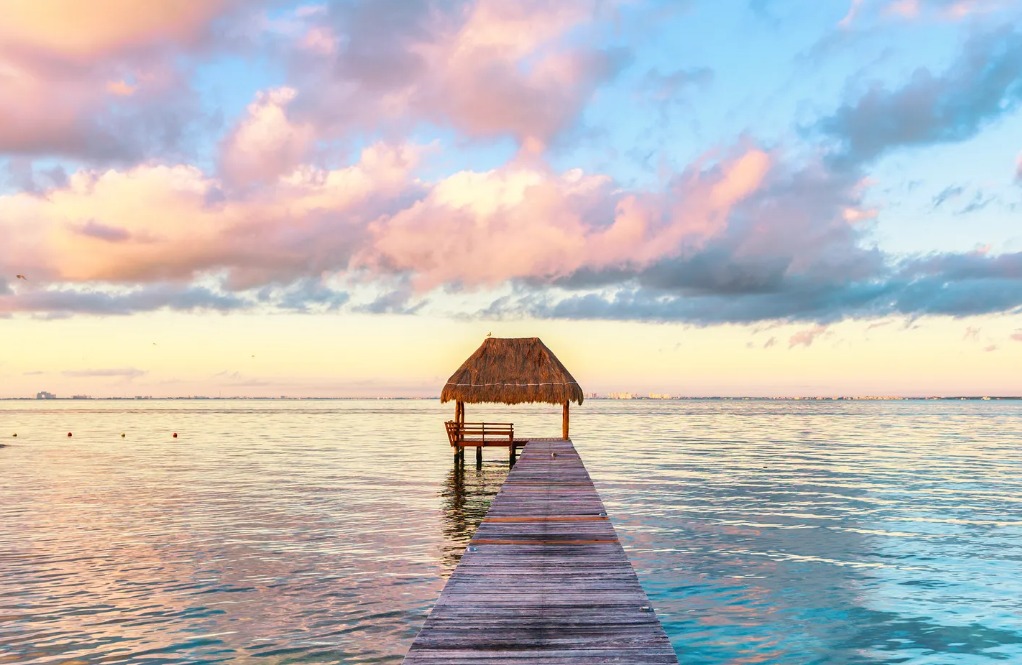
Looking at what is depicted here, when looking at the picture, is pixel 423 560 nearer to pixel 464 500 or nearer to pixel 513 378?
pixel 464 500

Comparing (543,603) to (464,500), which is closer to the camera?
(543,603)

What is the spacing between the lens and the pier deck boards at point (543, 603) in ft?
22.2

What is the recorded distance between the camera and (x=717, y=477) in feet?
106

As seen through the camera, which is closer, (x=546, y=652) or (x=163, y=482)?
(x=546, y=652)

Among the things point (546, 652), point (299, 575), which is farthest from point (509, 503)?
point (546, 652)

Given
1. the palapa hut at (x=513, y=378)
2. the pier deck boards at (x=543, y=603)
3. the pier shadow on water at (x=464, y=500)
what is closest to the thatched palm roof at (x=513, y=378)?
the palapa hut at (x=513, y=378)

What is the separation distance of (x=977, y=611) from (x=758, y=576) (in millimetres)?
3607

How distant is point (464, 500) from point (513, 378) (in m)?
7.94

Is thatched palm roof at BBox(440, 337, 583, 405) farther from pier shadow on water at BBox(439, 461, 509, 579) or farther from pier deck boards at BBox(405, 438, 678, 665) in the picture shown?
pier deck boards at BBox(405, 438, 678, 665)

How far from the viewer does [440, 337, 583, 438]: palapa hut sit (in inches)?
1248

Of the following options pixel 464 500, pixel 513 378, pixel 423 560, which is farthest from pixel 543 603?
pixel 513 378

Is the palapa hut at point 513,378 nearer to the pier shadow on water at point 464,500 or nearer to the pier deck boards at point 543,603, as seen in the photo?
the pier shadow on water at point 464,500

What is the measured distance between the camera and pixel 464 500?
25.3 m

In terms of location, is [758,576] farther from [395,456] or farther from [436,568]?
[395,456]
